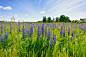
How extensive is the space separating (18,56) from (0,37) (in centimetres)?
133

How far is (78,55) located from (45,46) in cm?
85

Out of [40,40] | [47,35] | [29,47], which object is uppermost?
[47,35]

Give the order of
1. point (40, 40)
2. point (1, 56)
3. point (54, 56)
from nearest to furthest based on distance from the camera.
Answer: point (54, 56) < point (1, 56) < point (40, 40)

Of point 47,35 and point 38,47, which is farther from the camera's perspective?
point 47,35

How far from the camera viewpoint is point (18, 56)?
1.42m

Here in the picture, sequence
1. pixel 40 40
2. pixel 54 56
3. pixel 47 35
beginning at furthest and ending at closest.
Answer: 1. pixel 47 35
2. pixel 40 40
3. pixel 54 56

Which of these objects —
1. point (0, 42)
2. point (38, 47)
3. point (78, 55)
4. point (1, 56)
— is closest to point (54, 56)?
point (38, 47)

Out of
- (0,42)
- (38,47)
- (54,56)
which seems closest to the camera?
(54,56)

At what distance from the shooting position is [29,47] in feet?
5.73

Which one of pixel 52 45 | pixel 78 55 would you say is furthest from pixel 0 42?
pixel 78 55

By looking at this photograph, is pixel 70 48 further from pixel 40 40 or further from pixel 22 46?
pixel 22 46

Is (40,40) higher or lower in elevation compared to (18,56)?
higher

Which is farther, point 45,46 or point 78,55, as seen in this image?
point 45,46

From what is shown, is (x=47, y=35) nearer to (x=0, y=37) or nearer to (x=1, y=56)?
(x=1, y=56)
